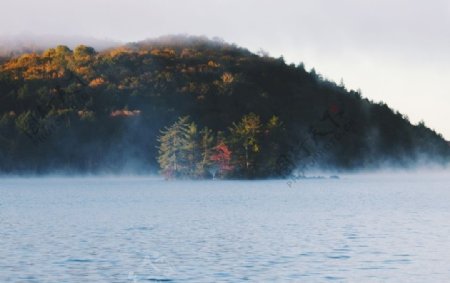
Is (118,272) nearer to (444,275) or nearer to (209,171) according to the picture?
(444,275)

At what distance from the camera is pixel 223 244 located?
43.8 meters

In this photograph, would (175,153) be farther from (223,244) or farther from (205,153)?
(223,244)

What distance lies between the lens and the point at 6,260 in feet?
Answer: 123

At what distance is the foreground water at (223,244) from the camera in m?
34.0

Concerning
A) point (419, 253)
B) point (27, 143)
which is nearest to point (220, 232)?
point (419, 253)

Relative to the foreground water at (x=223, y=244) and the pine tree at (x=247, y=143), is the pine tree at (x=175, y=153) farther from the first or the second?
the foreground water at (x=223, y=244)

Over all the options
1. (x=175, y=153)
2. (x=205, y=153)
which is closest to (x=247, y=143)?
(x=205, y=153)

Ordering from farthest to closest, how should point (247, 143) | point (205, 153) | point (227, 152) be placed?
point (205, 153) < point (227, 152) < point (247, 143)

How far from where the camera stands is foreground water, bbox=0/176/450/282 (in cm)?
3400

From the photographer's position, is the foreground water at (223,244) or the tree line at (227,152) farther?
the tree line at (227,152)
